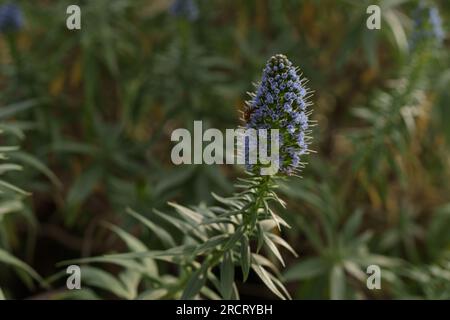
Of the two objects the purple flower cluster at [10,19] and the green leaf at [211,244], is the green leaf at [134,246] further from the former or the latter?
the purple flower cluster at [10,19]

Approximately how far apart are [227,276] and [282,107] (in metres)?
0.59

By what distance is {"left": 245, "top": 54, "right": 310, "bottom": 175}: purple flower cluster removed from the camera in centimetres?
188

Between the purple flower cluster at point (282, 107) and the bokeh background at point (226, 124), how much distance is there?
47.2 inches

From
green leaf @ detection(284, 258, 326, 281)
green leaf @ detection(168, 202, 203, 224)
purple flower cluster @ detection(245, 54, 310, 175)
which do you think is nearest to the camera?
purple flower cluster @ detection(245, 54, 310, 175)

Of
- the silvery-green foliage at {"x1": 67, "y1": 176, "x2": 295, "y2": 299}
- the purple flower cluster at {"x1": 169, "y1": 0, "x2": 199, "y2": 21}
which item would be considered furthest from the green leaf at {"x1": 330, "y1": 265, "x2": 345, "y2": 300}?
the purple flower cluster at {"x1": 169, "y1": 0, "x2": 199, "y2": 21}

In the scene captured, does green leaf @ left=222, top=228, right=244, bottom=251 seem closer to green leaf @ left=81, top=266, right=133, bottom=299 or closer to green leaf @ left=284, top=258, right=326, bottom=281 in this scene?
green leaf @ left=81, top=266, right=133, bottom=299

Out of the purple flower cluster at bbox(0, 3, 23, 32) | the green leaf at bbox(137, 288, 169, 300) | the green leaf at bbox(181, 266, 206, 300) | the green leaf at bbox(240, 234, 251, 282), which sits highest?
the purple flower cluster at bbox(0, 3, 23, 32)

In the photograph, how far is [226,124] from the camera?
381 centimetres

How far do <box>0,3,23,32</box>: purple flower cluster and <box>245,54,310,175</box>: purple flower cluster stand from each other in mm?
1918

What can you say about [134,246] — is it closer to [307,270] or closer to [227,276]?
[227,276]

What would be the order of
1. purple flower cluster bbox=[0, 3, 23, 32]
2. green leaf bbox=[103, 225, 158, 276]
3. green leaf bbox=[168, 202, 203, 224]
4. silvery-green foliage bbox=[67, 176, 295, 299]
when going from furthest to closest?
purple flower cluster bbox=[0, 3, 23, 32] < green leaf bbox=[103, 225, 158, 276] < green leaf bbox=[168, 202, 203, 224] < silvery-green foliage bbox=[67, 176, 295, 299]

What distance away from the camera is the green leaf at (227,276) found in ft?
6.62

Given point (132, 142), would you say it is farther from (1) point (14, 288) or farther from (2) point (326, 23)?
(2) point (326, 23)

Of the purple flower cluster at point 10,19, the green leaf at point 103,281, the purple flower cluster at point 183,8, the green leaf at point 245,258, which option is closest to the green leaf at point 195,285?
the green leaf at point 245,258
